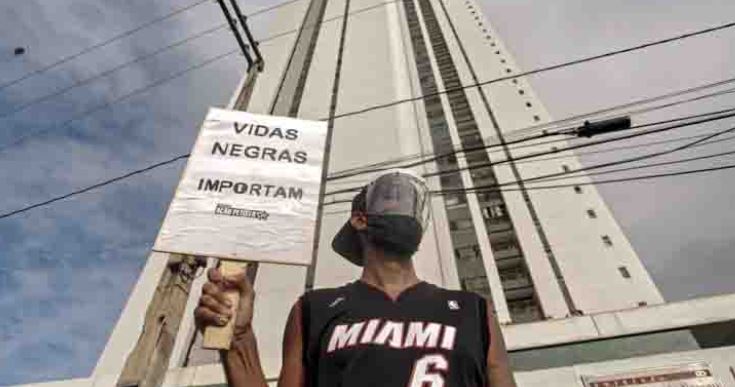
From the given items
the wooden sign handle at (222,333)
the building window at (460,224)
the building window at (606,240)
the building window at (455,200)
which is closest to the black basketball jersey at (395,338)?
the wooden sign handle at (222,333)

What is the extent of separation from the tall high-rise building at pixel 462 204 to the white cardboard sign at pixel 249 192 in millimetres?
3779

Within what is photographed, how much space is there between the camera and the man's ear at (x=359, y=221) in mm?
1549

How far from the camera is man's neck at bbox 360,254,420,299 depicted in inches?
57.4

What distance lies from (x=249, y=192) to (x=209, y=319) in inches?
34.4

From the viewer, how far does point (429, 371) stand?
3.89 feet

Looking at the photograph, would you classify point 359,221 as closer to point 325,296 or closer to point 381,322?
point 325,296

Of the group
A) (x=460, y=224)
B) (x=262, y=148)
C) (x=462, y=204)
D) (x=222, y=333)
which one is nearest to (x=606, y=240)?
(x=460, y=224)

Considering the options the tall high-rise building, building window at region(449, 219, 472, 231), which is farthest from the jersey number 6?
building window at region(449, 219, 472, 231)

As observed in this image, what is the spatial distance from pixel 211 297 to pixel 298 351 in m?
0.31

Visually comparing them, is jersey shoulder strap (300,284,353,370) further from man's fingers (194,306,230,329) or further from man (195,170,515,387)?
man's fingers (194,306,230,329)

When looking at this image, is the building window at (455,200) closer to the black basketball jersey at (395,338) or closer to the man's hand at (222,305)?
the black basketball jersey at (395,338)

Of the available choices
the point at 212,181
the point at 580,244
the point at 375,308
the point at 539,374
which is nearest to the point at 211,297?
the point at 375,308

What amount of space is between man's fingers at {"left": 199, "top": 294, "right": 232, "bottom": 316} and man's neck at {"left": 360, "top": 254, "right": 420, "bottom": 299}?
44 centimetres

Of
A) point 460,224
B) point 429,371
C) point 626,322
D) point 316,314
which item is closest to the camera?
point 429,371
